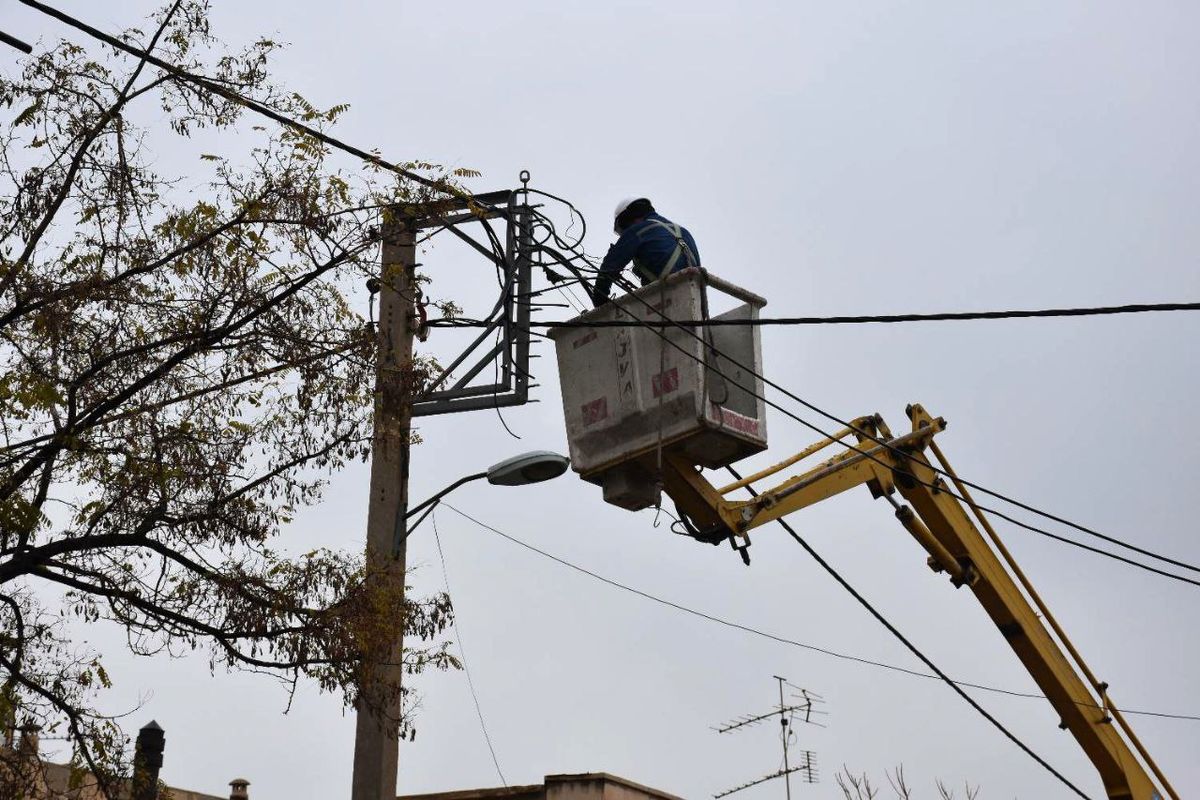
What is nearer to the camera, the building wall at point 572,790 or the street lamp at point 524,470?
the street lamp at point 524,470

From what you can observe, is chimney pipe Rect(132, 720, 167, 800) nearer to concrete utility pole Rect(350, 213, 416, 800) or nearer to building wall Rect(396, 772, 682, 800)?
concrete utility pole Rect(350, 213, 416, 800)

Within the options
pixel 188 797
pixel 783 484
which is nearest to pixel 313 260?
pixel 783 484

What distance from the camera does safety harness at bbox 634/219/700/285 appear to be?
12.2 meters

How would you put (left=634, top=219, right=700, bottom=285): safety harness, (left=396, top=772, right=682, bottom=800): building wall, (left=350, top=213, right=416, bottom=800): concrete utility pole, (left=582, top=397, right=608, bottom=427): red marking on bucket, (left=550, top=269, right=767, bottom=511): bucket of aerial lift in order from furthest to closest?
(left=396, top=772, right=682, bottom=800): building wall → (left=582, top=397, right=608, bottom=427): red marking on bucket → (left=634, top=219, right=700, bottom=285): safety harness → (left=550, top=269, right=767, bottom=511): bucket of aerial lift → (left=350, top=213, right=416, bottom=800): concrete utility pole

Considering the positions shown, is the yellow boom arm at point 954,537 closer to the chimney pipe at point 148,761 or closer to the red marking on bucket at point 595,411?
the red marking on bucket at point 595,411

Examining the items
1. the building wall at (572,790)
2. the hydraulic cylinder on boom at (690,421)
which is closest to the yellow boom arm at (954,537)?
the hydraulic cylinder on boom at (690,421)

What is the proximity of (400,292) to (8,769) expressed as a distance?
4.15 meters

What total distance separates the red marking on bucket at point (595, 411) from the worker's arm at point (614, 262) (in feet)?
2.41

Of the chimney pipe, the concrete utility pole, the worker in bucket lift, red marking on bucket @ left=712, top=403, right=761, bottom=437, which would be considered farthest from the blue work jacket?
the chimney pipe

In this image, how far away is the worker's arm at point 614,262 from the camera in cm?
1253

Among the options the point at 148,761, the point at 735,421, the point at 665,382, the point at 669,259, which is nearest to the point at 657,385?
the point at 665,382

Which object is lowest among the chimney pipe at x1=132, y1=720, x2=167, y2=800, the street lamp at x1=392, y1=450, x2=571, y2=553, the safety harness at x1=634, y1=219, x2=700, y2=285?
the chimney pipe at x1=132, y1=720, x2=167, y2=800

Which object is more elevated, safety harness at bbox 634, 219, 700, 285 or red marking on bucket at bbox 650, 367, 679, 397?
safety harness at bbox 634, 219, 700, 285

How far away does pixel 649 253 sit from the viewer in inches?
491
